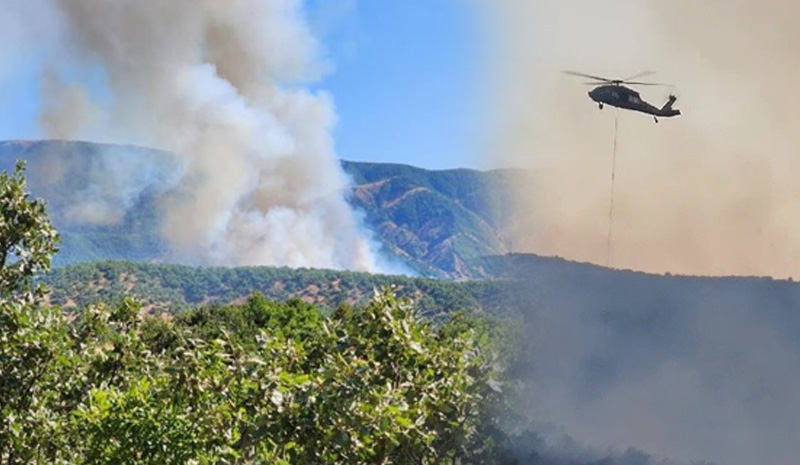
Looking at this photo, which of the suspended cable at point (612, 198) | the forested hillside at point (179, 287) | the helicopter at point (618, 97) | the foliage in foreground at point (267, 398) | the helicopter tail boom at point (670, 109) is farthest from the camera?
the forested hillside at point (179, 287)

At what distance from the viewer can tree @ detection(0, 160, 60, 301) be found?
40.7 ft

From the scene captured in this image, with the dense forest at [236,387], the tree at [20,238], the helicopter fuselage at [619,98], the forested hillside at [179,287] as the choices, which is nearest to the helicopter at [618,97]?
the helicopter fuselage at [619,98]

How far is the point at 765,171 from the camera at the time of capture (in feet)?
57.5

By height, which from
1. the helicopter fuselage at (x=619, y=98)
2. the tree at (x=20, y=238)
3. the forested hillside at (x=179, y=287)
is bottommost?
the tree at (x=20, y=238)

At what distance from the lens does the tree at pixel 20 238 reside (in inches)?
488

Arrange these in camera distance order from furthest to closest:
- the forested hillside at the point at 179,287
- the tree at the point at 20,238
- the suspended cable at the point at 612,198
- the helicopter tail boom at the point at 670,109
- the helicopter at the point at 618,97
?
the forested hillside at the point at 179,287 < the helicopter at the point at 618,97 < the helicopter tail boom at the point at 670,109 < the suspended cable at the point at 612,198 < the tree at the point at 20,238

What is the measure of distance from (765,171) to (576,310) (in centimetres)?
629

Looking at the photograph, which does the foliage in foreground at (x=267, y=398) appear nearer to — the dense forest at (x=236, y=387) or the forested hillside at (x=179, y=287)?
the dense forest at (x=236, y=387)

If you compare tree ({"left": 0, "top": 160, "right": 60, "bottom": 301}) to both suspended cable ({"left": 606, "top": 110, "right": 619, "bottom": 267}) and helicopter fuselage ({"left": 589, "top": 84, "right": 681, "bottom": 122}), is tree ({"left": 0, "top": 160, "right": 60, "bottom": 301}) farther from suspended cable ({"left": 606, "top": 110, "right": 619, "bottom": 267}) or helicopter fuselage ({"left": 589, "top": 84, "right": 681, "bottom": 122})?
helicopter fuselage ({"left": 589, "top": 84, "right": 681, "bottom": 122})

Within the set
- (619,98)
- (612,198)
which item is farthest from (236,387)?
(619,98)

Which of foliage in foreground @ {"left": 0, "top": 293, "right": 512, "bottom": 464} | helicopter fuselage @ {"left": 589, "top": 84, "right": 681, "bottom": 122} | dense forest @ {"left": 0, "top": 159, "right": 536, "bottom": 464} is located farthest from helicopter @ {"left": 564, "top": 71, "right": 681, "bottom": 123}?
foliage in foreground @ {"left": 0, "top": 293, "right": 512, "bottom": 464}

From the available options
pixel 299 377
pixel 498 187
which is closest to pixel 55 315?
pixel 299 377

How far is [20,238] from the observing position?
12516 millimetres

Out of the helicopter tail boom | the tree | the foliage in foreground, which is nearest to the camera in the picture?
the foliage in foreground
